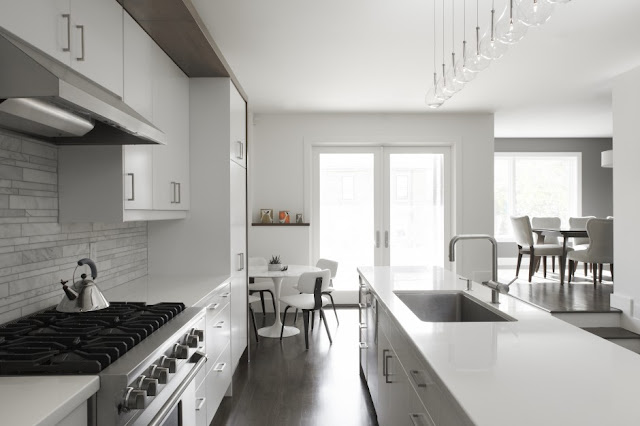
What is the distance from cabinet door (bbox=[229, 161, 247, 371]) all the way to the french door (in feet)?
7.94

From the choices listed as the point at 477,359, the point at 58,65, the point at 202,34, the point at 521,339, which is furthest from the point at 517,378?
the point at 202,34

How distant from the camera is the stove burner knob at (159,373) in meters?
1.55

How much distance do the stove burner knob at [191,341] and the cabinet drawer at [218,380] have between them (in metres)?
0.66

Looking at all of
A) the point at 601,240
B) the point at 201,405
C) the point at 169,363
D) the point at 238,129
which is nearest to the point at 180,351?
the point at 169,363

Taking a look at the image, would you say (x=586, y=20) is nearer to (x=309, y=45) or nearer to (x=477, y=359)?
(x=309, y=45)

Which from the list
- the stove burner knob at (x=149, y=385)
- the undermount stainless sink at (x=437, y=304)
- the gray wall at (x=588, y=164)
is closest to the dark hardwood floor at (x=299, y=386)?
the undermount stainless sink at (x=437, y=304)

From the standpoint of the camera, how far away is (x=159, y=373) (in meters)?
1.56

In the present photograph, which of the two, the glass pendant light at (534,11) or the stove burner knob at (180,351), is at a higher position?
the glass pendant light at (534,11)

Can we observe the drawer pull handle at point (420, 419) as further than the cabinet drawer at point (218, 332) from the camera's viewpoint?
No

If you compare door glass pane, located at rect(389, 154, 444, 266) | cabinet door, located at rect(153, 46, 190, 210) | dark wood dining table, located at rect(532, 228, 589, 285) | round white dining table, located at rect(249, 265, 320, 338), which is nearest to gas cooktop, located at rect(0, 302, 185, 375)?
cabinet door, located at rect(153, 46, 190, 210)

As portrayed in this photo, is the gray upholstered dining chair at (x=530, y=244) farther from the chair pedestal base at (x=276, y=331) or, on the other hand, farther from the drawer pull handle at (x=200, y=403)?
the drawer pull handle at (x=200, y=403)

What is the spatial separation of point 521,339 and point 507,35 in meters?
1.35

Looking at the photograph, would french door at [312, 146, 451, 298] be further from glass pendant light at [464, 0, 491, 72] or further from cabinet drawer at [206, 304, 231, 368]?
glass pendant light at [464, 0, 491, 72]

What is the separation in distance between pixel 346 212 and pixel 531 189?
4.68m
